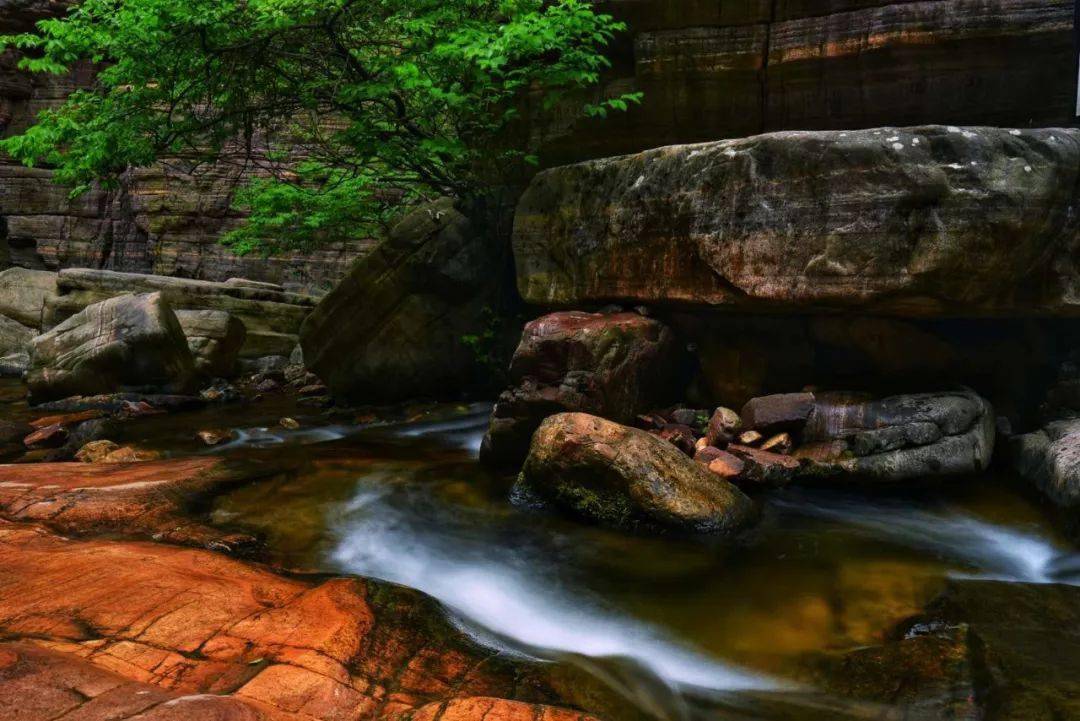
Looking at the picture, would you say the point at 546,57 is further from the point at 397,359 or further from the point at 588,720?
the point at 588,720

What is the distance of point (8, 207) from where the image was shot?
2309cm

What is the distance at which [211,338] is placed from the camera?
1356 centimetres

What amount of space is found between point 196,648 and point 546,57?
864 cm

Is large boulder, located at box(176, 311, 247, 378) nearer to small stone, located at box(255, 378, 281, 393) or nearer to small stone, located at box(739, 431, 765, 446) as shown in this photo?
small stone, located at box(255, 378, 281, 393)

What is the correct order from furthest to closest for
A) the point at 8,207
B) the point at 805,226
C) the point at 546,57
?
the point at 8,207, the point at 546,57, the point at 805,226

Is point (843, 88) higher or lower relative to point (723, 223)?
higher

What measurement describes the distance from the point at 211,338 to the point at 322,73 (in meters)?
7.48

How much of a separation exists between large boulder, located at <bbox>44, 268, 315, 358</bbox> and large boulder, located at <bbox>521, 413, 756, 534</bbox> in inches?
499

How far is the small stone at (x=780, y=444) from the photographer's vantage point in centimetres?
634

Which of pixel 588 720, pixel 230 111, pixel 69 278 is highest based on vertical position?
pixel 230 111

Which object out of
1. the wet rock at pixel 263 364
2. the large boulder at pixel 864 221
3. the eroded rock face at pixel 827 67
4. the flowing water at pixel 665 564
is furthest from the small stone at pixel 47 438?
the eroded rock face at pixel 827 67

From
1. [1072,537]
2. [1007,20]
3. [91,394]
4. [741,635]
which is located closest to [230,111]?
[91,394]

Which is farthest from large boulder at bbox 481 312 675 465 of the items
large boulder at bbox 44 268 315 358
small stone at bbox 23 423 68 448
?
large boulder at bbox 44 268 315 358

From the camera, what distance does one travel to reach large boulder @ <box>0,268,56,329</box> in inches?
668
